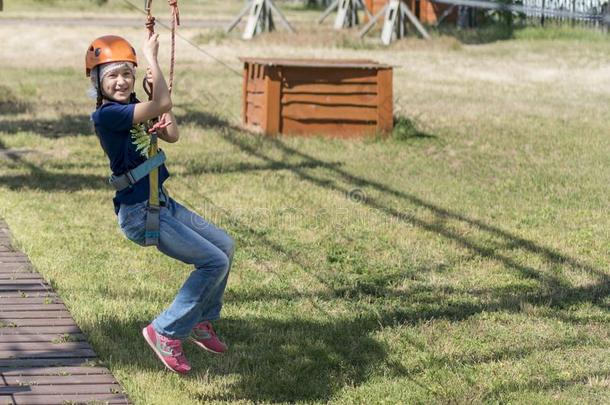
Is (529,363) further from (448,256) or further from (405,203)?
(405,203)

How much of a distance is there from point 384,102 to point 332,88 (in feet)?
2.02

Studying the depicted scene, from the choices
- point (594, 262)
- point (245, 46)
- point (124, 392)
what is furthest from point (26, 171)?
point (245, 46)

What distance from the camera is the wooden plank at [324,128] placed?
14.5 m

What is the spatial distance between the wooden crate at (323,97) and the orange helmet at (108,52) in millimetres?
8254

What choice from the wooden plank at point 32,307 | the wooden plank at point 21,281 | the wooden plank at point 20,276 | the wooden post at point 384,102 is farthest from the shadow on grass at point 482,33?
the wooden plank at point 32,307

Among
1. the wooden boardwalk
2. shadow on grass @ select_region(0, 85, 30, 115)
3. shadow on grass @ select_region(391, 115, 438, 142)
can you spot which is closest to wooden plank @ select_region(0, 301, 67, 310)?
the wooden boardwalk

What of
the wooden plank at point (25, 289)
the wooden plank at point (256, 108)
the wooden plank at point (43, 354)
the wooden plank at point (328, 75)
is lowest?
the wooden plank at point (25, 289)

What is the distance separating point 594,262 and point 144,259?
3.19 metres

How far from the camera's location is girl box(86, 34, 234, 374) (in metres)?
5.89

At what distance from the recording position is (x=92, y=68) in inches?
236

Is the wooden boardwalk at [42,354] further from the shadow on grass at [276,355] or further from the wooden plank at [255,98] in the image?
the wooden plank at [255,98]

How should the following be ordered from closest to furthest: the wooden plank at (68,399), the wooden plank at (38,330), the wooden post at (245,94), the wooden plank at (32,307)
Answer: the wooden plank at (68,399) < the wooden plank at (38,330) < the wooden plank at (32,307) < the wooden post at (245,94)

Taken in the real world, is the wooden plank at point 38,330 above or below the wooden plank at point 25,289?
above

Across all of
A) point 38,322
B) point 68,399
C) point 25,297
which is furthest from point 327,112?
point 68,399
